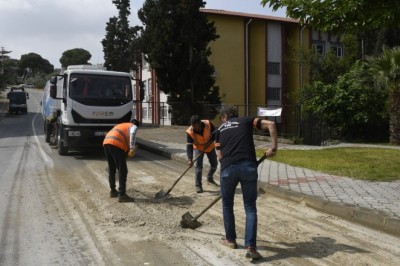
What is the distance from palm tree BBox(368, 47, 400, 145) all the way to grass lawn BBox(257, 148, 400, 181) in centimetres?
606

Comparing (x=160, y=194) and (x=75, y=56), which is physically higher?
(x=75, y=56)

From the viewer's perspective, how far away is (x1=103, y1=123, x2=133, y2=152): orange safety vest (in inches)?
329

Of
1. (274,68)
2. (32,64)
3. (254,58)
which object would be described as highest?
(32,64)

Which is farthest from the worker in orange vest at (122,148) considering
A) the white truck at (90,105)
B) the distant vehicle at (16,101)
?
the distant vehicle at (16,101)

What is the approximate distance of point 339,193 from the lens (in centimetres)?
840

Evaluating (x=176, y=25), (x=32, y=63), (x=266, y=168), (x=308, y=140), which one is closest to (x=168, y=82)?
(x=176, y=25)

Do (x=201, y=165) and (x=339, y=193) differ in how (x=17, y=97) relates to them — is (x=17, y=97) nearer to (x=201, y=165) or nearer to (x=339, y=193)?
(x=201, y=165)

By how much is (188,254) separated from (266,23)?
3570 cm

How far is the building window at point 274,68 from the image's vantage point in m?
39.6

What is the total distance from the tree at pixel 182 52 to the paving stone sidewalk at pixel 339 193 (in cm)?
1525

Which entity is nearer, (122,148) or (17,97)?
(122,148)

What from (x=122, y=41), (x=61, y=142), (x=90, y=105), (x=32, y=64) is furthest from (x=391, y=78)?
(x=32, y=64)

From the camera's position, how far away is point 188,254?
5336 millimetres

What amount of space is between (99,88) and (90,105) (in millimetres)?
654
